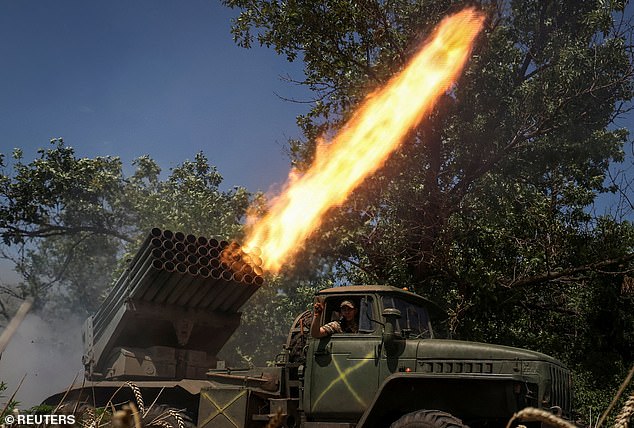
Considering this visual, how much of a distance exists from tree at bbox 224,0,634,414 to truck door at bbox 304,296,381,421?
605 centimetres

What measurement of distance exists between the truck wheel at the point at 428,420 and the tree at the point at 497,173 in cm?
667

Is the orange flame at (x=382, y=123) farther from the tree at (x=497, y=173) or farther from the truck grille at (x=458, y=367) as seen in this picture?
the truck grille at (x=458, y=367)

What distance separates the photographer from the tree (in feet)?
46.8

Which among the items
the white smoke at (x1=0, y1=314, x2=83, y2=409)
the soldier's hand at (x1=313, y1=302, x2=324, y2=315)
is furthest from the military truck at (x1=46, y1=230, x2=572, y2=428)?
the white smoke at (x1=0, y1=314, x2=83, y2=409)

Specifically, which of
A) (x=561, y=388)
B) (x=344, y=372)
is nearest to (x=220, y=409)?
(x=344, y=372)

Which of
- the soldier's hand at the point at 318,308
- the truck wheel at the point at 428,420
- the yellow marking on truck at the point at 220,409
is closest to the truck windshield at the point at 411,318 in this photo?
the soldier's hand at the point at 318,308

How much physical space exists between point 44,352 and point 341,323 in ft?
148

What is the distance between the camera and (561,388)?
8.09 metres

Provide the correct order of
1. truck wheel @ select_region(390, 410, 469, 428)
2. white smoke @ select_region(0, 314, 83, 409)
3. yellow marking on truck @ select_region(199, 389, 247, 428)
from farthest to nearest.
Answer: white smoke @ select_region(0, 314, 83, 409)
yellow marking on truck @ select_region(199, 389, 247, 428)
truck wheel @ select_region(390, 410, 469, 428)

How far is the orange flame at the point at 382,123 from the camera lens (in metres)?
15.4

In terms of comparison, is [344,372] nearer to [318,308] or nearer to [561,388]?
[318,308]

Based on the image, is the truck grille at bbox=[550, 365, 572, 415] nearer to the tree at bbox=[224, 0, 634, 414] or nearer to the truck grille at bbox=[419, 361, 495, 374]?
the truck grille at bbox=[419, 361, 495, 374]

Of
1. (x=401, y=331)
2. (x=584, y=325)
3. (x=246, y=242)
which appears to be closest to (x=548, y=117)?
(x=584, y=325)

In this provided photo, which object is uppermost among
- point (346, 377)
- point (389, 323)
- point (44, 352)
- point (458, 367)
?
point (389, 323)
